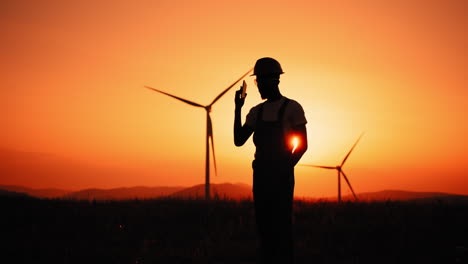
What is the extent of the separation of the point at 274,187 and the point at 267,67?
5.43ft

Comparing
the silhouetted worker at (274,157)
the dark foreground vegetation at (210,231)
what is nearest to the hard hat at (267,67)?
the silhouetted worker at (274,157)

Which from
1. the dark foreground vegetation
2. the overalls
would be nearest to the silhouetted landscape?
the dark foreground vegetation

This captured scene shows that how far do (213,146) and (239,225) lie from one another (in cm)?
1334

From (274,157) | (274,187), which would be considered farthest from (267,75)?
(274,187)

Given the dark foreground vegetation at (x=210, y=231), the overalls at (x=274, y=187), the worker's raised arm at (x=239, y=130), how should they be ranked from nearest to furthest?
the overalls at (x=274, y=187)
the worker's raised arm at (x=239, y=130)
the dark foreground vegetation at (x=210, y=231)

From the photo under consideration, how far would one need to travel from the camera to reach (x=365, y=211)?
16.8 metres

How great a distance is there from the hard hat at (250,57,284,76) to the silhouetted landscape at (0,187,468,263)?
4917 mm

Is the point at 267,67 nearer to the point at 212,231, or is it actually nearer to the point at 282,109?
the point at 282,109

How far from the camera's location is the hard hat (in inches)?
302

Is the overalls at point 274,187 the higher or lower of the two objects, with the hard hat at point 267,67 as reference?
lower

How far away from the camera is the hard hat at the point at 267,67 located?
7.66m

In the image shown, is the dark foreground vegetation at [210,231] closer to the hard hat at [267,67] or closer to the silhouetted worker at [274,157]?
the silhouetted worker at [274,157]

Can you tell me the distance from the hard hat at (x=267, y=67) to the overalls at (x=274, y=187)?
45 centimetres

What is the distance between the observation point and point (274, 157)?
750 cm
